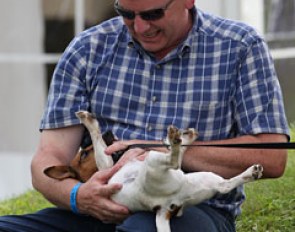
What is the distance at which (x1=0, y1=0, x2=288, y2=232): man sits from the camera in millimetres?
3742

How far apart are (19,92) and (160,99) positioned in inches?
199

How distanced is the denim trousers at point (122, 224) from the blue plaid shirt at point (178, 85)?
9 cm

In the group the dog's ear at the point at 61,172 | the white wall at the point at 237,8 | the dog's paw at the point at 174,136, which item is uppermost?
the white wall at the point at 237,8

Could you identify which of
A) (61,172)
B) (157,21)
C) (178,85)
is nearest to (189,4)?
(157,21)

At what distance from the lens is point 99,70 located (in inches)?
159

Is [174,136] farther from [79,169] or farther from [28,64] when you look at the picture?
[28,64]

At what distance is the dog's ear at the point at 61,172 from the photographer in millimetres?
3852

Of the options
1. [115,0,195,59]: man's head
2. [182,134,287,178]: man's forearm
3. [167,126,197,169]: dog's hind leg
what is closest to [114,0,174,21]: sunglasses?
[115,0,195,59]: man's head

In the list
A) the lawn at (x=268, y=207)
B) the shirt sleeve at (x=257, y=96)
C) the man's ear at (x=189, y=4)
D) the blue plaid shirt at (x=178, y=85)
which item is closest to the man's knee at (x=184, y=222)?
the blue plaid shirt at (x=178, y=85)

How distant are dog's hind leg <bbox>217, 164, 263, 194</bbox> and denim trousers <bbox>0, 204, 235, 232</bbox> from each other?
0.15 meters

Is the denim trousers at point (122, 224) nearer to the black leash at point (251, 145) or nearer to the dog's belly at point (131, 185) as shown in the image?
the dog's belly at point (131, 185)

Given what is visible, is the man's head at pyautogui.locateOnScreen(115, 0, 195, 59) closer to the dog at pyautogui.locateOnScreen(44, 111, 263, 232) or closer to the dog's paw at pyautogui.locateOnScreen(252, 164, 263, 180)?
the dog at pyautogui.locateOnScreen(44, 111, 263, 232)

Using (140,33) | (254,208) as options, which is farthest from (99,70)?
(254,208)

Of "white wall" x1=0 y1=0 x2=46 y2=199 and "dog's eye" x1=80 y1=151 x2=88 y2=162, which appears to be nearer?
"dog's eye" x1=80 y1=151 x2=88 y2=162
